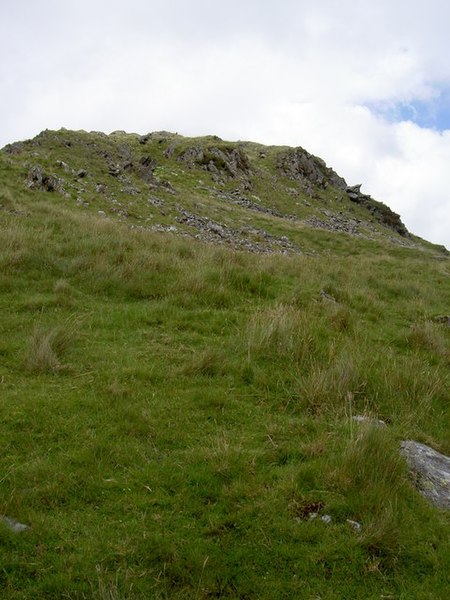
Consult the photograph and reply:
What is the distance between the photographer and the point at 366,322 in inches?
407

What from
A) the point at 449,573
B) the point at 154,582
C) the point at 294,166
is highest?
the point at 294,166

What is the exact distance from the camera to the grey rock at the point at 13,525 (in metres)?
3.83

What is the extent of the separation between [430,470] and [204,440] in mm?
2213

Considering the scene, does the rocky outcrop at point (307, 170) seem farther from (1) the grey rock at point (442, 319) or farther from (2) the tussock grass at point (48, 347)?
(2) the tussock grass at point (48, 347)

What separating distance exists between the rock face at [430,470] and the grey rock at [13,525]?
3.41 m

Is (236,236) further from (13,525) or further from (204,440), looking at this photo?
(13,525)

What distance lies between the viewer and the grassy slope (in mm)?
3688

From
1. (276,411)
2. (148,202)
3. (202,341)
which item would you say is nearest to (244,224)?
(148,202)

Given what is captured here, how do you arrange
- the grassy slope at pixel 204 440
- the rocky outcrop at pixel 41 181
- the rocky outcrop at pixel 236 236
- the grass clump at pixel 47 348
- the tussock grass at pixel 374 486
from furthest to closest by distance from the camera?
the rocky outcrop at pixel 236 236 → the rocky outcrop at pixel 41 181 → the grass clump at pixel 47 348 → the tussock grass at pixel 374 486 → the grassy slope at pixel 204 440

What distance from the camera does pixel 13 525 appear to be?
12.7 ft

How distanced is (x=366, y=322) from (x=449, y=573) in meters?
6.83

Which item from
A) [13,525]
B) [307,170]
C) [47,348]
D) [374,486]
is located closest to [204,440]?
[374,486]

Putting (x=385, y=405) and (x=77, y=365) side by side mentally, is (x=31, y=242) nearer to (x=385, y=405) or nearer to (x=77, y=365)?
(x=77, y=365)

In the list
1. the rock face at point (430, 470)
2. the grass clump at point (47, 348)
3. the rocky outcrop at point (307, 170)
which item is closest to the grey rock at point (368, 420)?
the rock face at point (430, 470)
